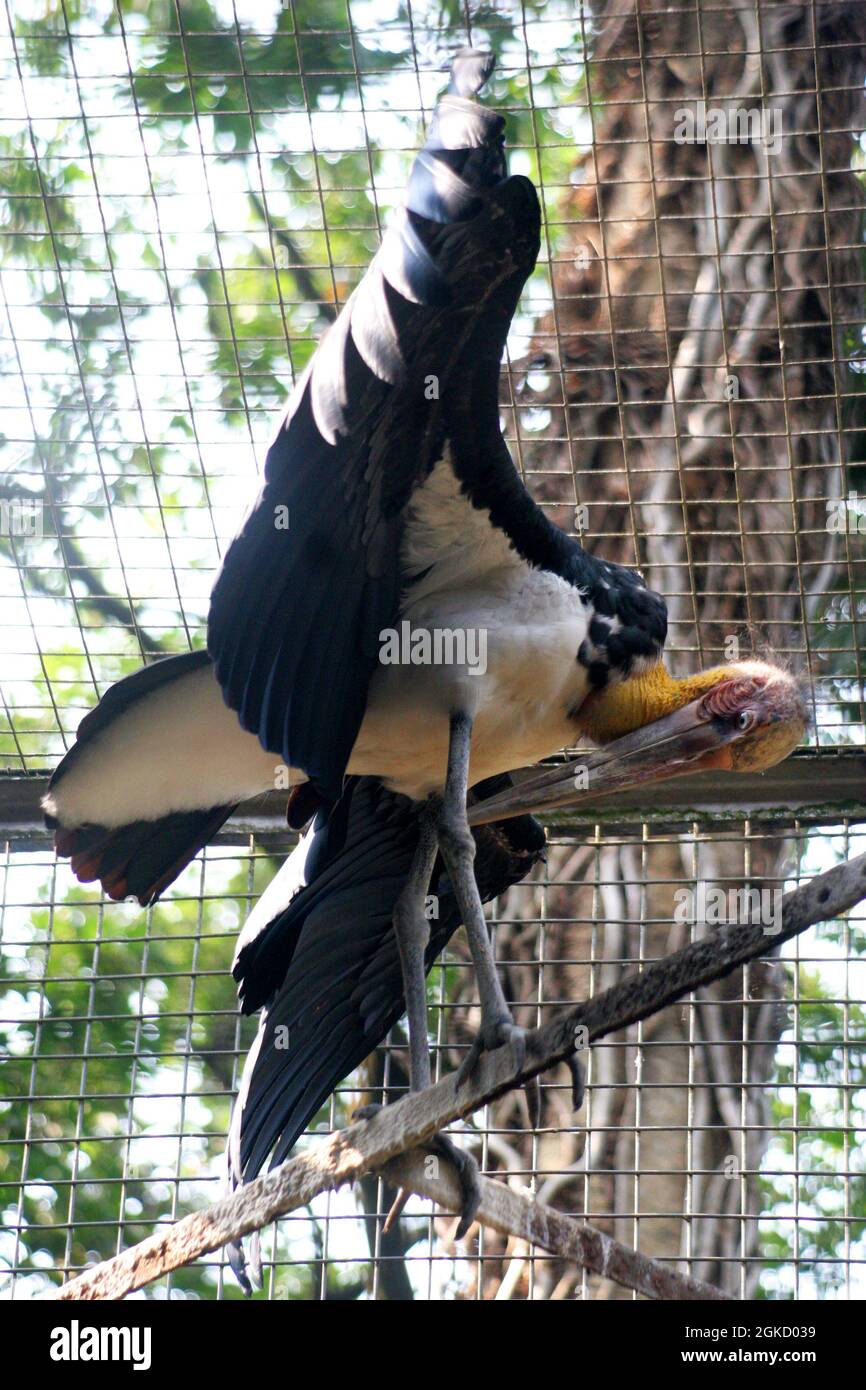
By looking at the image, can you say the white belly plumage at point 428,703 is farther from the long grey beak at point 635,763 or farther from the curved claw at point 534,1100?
the curved claw at point 534,1100

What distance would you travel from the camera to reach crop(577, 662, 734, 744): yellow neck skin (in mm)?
3000

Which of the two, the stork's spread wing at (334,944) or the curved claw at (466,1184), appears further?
the stork's spread wing at (334,944)

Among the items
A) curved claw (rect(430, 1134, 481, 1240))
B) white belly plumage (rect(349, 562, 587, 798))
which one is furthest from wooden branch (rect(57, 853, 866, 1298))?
white belly plumage (rect(349, 562, 587, 798))

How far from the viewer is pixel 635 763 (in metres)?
3.02

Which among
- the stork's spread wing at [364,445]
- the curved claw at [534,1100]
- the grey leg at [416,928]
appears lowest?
the curved claw at [534,1100]

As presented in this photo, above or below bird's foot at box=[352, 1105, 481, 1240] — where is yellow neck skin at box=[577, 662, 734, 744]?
above

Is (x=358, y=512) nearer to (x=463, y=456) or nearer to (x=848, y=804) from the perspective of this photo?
(x=463, y=456)

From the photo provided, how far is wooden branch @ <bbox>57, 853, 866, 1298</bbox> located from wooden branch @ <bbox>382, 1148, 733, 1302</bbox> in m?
0.10

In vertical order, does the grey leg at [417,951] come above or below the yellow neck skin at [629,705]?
below

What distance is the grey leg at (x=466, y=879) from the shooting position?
2.41m

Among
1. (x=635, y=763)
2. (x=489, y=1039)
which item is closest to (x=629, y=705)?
(x=635, y=763)

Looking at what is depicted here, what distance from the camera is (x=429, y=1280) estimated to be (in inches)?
129

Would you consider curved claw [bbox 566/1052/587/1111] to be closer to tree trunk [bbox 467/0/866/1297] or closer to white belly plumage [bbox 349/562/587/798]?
white belly plumage [bbox 349/562/587/798]

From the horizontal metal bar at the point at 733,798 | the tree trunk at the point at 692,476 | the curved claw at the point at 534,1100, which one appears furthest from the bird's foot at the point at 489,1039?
the horizontal metal bar at the point at 733,798
